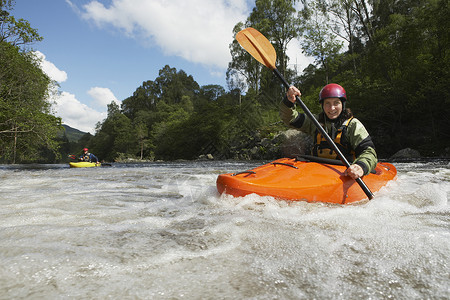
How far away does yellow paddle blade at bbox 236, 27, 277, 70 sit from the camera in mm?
3904

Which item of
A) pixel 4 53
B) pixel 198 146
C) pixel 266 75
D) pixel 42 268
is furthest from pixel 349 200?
pixel 198 146

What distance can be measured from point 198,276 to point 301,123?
9.06 feet

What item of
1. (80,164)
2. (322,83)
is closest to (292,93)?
(80,164)

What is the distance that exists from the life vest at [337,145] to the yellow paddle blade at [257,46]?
4.20 ft

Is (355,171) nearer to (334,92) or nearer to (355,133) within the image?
(355,133)

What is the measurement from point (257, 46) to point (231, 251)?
3159 mm

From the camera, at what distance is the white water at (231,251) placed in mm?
1132

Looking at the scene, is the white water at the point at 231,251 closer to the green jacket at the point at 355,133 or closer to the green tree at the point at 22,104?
the green jacket at the point at 355,133

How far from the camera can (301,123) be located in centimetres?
360

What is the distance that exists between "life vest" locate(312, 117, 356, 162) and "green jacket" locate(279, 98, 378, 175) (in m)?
0.04

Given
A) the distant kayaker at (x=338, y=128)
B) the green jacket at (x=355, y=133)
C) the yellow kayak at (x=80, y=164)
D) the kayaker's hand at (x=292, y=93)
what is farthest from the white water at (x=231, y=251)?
the yellow kayak at (x=80, y=164)

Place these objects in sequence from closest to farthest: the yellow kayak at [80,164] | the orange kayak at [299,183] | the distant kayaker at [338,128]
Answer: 1. the orange kayak at [299,183]
2. the distant kayaker at [338,128]
3. the yellow kayak at [80,164]

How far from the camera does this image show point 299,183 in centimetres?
262

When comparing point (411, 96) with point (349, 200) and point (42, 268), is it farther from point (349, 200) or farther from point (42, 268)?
point (42, 268)
